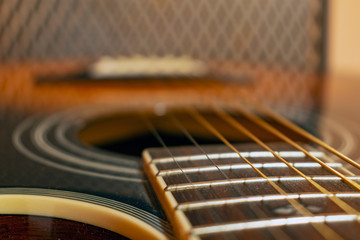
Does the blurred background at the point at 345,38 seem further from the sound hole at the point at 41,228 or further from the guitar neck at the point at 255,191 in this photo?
the sound hole at the point at 41,228

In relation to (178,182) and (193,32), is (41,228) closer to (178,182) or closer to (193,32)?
(178,182)

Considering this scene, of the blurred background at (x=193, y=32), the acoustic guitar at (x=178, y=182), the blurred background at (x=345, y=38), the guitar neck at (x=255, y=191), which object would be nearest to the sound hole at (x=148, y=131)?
the acoustic guitar at (x=178, y=182)

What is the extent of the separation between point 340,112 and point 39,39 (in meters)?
0.89

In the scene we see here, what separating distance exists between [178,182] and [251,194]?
0.07 meters

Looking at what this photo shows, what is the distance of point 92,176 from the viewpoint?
0.43 m

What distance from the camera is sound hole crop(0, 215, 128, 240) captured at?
0.38 metres

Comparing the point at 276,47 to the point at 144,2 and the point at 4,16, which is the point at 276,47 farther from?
the point at 4,16

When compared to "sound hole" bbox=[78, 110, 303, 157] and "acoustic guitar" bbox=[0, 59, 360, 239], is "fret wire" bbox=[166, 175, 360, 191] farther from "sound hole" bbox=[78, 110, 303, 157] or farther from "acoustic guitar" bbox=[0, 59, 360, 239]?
"sound hole" bbox=[78, 110, 303, 157]

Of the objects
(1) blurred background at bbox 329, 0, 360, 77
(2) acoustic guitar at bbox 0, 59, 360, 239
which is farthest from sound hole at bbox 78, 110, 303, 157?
(1) blurred background at bbox 329, 0, 360, 77

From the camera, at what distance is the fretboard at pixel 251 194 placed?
29 centimetres

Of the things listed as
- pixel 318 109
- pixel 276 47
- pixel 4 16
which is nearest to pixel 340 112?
pixel 318 109

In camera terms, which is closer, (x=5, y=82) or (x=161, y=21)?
(x=5, y=82)

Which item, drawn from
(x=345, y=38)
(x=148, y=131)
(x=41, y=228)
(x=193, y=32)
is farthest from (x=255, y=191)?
(x=345, y=38)

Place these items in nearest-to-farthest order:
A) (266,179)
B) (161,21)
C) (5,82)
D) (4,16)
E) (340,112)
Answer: (266,179) → (340,112) → (5,82) → (4,16) → (161,21)
